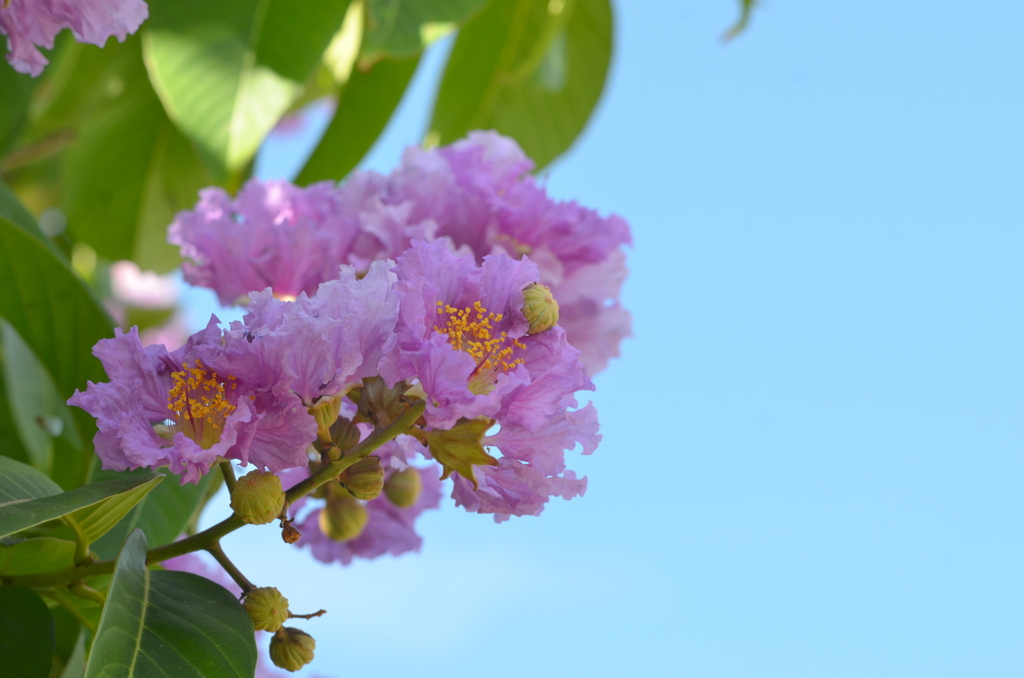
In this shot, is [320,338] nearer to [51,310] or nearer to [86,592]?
[86,592]

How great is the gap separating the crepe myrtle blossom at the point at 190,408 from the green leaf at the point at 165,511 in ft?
0.74

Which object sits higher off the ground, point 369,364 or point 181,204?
point 181,204

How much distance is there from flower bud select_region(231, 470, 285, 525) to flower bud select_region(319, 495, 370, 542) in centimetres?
26

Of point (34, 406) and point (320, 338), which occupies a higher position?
point (34, 406)

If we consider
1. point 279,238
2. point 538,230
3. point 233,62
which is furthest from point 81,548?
point 233,62

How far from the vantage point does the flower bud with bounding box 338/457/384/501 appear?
667 mm

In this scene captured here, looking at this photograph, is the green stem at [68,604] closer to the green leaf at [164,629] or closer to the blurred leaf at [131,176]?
the green leaf at [164,629]

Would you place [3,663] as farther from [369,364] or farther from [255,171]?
[255,171]

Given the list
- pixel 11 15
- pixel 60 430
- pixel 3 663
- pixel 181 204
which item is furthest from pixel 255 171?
pixel 3 663

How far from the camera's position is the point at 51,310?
1042mm

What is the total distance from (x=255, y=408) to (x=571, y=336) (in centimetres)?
37

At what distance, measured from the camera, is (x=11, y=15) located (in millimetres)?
747

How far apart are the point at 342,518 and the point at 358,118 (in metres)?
0.86

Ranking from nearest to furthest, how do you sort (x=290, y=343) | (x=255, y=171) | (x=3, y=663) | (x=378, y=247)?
1. (x=290, y=343)
2. (x=3, y=663)
3. (x=378, y=247)
4. (x=255, y=171)
